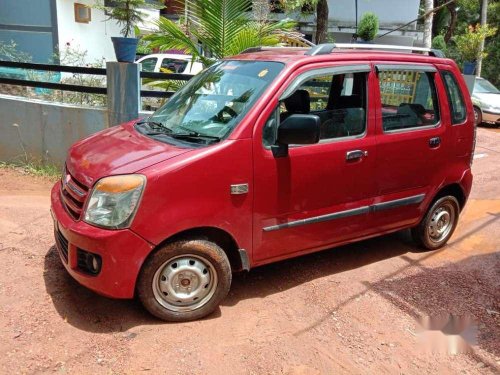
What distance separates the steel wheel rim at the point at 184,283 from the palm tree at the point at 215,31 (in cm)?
378

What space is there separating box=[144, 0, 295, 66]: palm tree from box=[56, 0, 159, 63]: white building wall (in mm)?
4231

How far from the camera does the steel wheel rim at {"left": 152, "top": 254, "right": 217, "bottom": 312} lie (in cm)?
340

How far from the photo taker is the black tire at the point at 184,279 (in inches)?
131

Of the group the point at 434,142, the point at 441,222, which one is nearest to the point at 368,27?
the point at 441,222

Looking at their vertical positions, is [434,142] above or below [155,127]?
below

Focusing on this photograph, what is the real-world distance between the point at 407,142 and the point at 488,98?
12.1 meters

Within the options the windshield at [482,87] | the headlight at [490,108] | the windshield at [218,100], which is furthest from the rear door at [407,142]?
the windshield at [482,87]

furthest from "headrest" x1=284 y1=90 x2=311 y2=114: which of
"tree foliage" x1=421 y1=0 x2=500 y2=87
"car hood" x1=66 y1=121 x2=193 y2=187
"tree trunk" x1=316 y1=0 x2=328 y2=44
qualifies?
"tree foliage" x1=421 y1=0 x2=500 y2=87

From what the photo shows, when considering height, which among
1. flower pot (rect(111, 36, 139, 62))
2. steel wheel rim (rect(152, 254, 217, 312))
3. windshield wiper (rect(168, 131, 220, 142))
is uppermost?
flower pot (rect(111, 36, 139, 62))

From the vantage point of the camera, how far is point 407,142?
4.38m

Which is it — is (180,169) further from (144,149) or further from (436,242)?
(436,242)

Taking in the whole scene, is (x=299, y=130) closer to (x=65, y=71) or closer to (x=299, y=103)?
(x=299, y=103)

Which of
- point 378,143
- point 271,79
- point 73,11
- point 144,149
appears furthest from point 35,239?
point 73,11

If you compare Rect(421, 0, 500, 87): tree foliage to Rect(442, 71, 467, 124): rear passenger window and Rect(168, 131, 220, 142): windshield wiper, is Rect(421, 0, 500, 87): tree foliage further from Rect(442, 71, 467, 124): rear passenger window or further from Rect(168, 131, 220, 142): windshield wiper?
Rect(168, 131, 220, 142): windshield wiper
